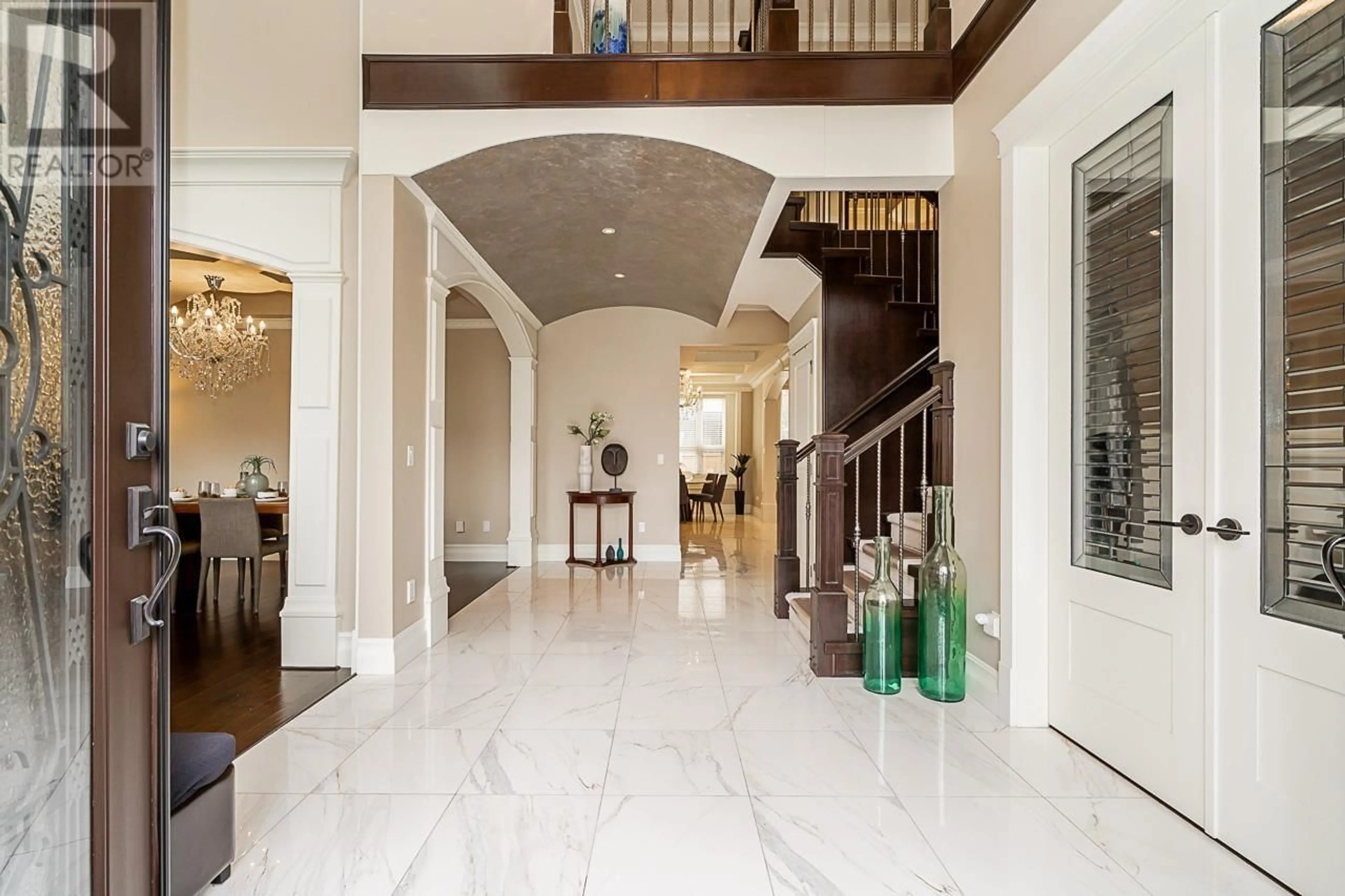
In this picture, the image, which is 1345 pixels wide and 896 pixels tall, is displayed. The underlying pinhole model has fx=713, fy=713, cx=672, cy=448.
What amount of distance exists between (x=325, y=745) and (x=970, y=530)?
9.09ft

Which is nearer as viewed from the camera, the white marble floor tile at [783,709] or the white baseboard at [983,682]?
the white marble floor tile at [783,709]

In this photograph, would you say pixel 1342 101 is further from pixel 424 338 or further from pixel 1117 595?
pixel 424 338

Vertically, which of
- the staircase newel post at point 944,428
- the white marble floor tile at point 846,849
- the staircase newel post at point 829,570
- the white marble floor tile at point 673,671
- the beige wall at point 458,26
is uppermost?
the beige wall at point 458,26

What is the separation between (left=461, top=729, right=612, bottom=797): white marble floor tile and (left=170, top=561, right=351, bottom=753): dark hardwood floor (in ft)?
3.08

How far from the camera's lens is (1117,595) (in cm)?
235

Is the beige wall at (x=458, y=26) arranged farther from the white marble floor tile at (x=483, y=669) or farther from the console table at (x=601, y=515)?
the console table at (x=601, y=515)

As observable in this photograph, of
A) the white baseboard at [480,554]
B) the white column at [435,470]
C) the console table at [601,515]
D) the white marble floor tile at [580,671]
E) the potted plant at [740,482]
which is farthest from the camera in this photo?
the potted plant at [740,482]

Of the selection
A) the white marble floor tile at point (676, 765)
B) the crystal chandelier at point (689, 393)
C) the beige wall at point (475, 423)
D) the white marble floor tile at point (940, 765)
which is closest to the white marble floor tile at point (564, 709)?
the white marble floor tile at point (676, 765)

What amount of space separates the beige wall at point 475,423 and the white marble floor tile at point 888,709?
16.8ft

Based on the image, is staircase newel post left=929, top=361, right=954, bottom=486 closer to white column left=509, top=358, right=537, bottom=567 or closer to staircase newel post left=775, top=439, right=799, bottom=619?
staircase newel post left=775, top=439, right=799, bottom=619

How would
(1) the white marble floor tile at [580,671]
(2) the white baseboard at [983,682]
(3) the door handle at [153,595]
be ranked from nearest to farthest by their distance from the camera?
(3) the door handle at [153,595], (2) the white baseboard at [983,682], (1) the white marble floor tile at [580,671]

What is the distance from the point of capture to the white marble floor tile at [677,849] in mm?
1732

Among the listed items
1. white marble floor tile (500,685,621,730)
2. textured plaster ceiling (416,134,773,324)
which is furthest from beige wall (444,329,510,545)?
white marble floor tile (500,685,621,730)

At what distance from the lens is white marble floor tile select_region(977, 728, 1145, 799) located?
2232 millimetres
